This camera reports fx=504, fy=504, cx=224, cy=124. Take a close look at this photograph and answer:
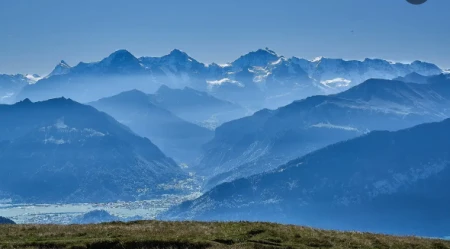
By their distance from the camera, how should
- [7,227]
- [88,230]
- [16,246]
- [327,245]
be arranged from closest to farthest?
[16,246] < [327,245] < [88,230] < [7,227]

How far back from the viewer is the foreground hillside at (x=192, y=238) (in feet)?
117

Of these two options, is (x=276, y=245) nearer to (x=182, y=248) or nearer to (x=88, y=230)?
(x=182, y=248)

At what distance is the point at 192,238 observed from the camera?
3719 centimetres

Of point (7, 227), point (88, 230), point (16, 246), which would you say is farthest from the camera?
point (7, 227)

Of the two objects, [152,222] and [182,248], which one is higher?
[152,222]

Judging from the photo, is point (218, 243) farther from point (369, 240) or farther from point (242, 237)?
point (369, 240)

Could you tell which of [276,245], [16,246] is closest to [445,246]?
[276,245]

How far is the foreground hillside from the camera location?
35750 millimetres

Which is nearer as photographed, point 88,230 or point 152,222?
point 88,230

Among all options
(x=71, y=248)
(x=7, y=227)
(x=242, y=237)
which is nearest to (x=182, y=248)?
(x=242, y=237)

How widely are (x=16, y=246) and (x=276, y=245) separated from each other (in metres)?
18.1

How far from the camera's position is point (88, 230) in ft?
135

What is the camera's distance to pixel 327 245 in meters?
37.1

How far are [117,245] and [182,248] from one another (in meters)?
4.66
